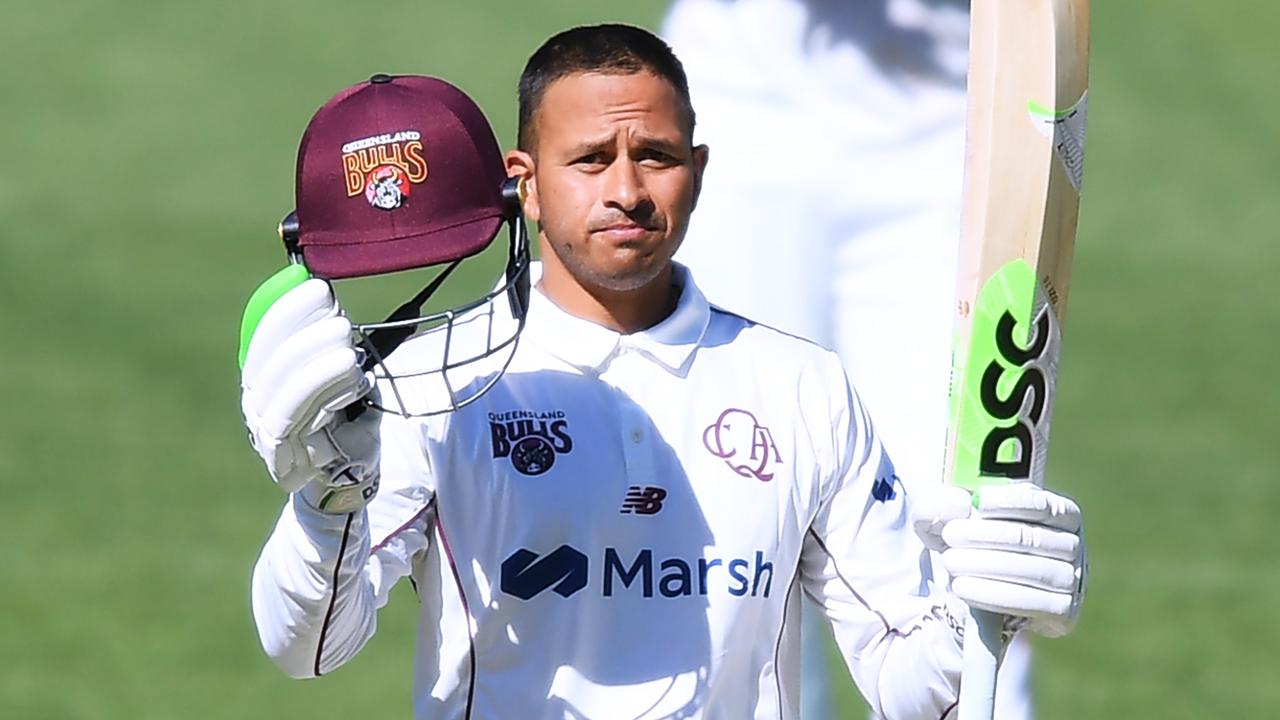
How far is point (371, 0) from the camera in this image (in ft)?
37.0

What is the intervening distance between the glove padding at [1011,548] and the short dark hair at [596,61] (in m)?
0.71

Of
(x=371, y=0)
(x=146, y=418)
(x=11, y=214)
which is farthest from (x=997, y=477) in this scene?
(x=371, y=0)

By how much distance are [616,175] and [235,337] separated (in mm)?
5492

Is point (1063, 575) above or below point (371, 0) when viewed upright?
below

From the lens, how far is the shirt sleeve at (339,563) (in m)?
3.00

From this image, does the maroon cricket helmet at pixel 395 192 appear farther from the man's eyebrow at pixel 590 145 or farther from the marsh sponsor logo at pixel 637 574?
the marsh sponsor logo at pixel 637 574

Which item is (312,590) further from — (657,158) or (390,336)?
(657,158)

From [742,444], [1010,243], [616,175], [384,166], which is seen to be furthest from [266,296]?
[1010,243]

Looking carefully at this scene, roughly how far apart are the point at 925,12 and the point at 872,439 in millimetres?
1350

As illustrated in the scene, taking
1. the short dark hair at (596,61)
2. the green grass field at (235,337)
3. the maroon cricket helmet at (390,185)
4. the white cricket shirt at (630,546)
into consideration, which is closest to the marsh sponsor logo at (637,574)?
the white cricket shirt at (630,546)

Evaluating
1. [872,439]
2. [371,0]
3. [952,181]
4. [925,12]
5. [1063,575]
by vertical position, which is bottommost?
[1063,575]

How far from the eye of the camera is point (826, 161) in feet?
14.9

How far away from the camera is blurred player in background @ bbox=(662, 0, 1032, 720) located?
14.5 feet

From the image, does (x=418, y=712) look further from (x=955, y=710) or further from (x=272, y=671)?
(x=272, y=671)
